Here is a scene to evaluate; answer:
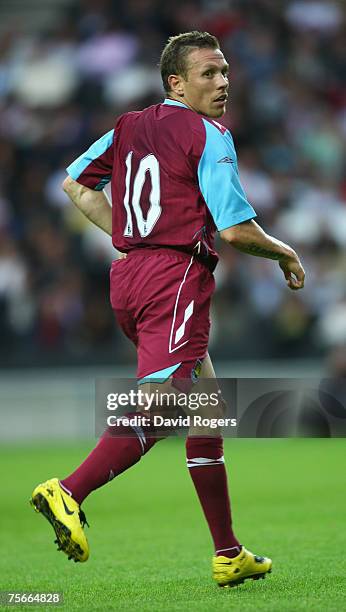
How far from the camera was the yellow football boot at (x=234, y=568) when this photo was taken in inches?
194

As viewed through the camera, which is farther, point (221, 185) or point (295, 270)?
point (295, 270)

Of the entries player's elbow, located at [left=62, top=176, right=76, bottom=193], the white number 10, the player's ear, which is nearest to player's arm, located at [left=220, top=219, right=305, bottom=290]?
the white number 10

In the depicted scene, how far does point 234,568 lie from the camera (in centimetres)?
493

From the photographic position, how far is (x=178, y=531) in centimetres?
706

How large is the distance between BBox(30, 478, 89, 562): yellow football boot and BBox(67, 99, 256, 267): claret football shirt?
1.09m

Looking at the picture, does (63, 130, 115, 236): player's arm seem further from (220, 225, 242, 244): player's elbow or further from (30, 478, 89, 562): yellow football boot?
(30, 478, 89, 562): yellow football boot

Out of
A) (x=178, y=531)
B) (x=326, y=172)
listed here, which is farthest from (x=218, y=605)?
(x=326, y=172)

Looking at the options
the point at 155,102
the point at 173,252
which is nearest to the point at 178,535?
the point at 173,252

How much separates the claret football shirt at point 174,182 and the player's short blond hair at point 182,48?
5.7 inches

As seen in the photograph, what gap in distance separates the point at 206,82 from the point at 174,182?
0.45m

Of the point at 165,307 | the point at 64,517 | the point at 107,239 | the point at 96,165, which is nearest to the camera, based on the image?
the point at 64,517

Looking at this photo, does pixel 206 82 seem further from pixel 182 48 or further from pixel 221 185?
pixel 221 185

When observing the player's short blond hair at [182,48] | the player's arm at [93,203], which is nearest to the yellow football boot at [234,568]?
the player's arm at [93,203]

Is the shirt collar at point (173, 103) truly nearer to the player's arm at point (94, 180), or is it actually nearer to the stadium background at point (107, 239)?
the player's arm at point (94, 180)
